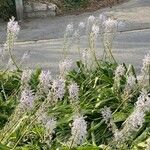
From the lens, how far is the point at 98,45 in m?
8.36

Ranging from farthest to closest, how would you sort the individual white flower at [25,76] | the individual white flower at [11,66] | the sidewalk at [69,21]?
1. the sidewalk at [69,21]
2. the individual white flower at [11,66]
3. the individual white flower at [25,76]

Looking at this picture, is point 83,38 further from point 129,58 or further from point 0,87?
point 0,87

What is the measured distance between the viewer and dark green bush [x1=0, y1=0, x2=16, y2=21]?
1026 centimetres

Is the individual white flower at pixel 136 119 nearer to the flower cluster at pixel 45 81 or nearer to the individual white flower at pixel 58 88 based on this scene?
the individual white flower at pixel 58 88

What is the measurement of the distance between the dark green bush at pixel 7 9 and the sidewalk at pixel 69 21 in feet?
0.80

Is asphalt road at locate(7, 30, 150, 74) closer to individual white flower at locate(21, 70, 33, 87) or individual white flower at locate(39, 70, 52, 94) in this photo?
individual white flower at locate(21, 70, 33, 87)

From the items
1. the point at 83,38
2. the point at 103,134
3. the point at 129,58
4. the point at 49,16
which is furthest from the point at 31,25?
the point at 103,134

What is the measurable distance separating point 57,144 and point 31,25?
6220 mm

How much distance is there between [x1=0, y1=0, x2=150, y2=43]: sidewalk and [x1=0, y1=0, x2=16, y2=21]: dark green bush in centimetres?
24

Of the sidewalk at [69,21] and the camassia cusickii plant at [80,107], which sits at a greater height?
the camassia cusickii plant at [80,107]

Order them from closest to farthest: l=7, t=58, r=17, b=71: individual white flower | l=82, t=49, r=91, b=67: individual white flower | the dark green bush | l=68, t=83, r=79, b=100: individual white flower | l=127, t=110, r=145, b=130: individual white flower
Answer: l=127, t=110, r=145, b=130: individual white flower
l=68, t=83, r=79, b=100: individual white flower
l=82, t=49, r=91, b=67: individual white flower
l=7, t=58, r=17, b=71: individual white flower
the dark green bush

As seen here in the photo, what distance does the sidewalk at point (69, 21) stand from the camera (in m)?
9.32

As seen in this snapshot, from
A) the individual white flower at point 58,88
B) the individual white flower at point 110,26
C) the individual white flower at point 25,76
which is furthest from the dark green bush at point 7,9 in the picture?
the individual white flower at point 58,88

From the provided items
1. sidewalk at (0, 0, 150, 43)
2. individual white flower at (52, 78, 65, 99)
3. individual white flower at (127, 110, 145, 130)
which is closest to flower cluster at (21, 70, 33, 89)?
individual white flower at (52, 78, 65, 99)
